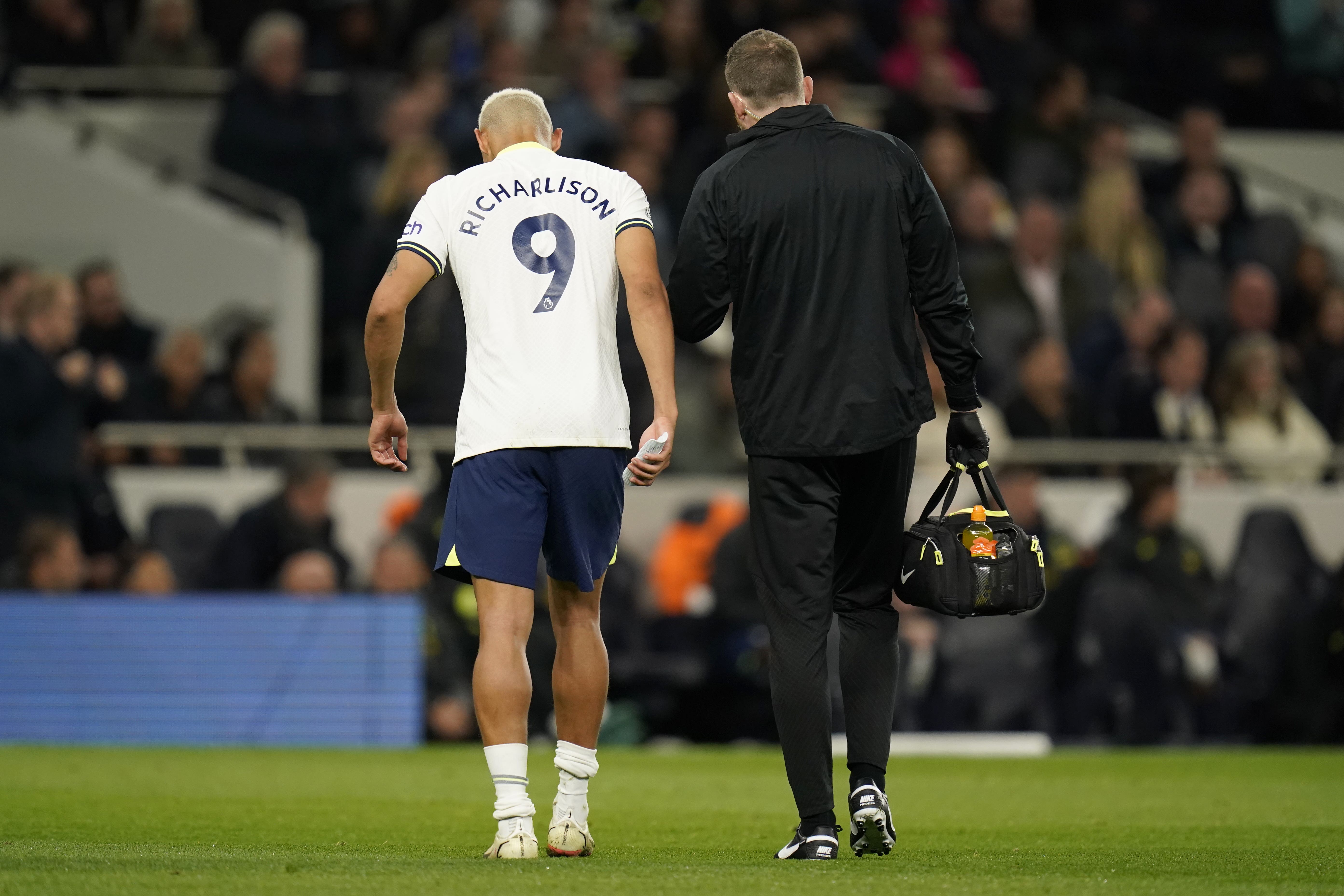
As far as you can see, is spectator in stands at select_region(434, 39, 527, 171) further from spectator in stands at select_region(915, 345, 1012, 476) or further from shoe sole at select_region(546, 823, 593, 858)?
shoe sole at select_region(546, 823, 593, 858)

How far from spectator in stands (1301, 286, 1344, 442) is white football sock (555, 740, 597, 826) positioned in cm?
1062

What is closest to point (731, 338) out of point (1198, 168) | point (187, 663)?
point (187, 663)

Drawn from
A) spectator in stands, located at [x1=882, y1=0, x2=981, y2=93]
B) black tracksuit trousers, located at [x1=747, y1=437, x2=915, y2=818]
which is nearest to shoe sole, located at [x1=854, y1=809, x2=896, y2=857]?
black tracksuit trousers, located at [x1=747, y1=437, x2=915, y2=818]

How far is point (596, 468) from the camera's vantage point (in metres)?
5.74

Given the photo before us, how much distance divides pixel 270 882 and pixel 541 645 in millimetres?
7265

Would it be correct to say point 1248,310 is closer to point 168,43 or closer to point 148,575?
point 148,575

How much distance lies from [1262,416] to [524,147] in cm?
978

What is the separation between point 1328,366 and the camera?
1550 cm

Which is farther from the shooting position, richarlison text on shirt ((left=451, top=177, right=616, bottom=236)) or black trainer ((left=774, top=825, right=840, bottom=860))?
richarlison text on shirt ((left=451, top=177, right=616, bottom=236))

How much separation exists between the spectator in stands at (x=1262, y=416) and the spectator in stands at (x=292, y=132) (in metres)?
6.20

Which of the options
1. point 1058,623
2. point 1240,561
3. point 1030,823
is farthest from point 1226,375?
point 1030,823

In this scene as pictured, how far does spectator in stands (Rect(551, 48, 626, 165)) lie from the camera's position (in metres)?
15.2

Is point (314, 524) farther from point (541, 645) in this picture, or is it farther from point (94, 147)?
point (94, 147)

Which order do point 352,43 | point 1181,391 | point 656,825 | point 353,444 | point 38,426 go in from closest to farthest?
point 656,825 < point 38,426 < point 353,444 < point 1181,391 < point 352,43
